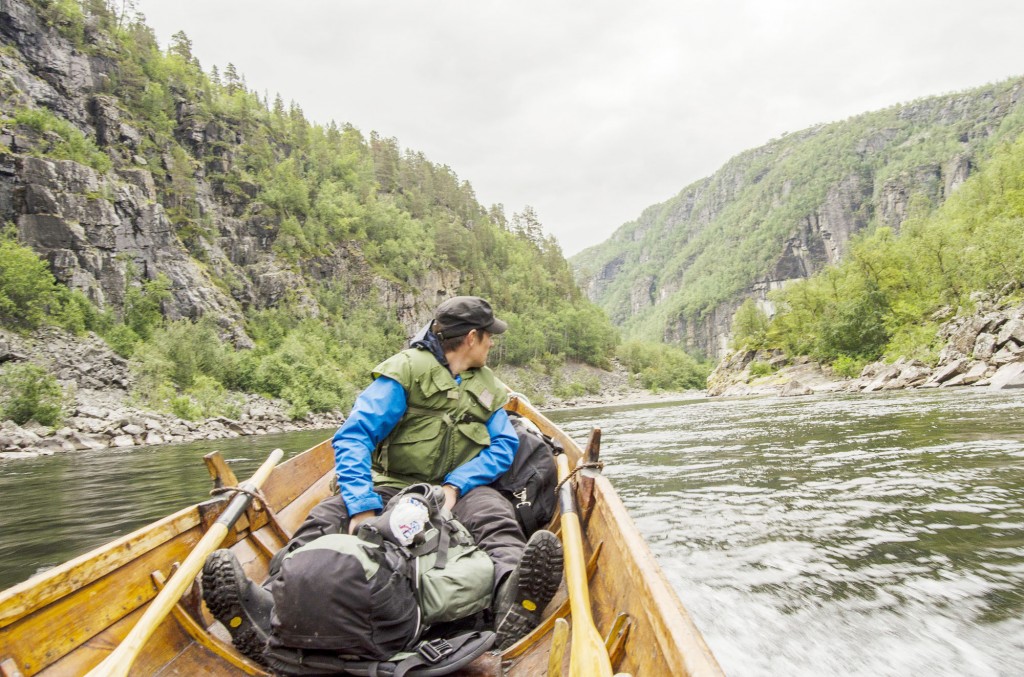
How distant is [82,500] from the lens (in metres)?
8.52

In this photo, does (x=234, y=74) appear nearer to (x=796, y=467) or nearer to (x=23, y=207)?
(x=23, y=207)

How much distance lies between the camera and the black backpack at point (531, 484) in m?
3.45

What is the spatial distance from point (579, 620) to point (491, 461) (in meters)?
1.27

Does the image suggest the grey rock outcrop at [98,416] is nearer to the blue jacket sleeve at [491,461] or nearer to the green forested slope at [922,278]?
the blue jacket sleeve at [491,461]

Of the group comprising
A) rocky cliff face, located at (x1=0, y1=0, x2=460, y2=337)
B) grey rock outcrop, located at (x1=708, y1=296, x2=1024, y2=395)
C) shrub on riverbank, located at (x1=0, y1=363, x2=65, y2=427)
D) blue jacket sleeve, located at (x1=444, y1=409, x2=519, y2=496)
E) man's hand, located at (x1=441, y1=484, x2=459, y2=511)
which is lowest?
grey rock outcrop, located at (x1=708, y1=296, x2=1024, y2=395)

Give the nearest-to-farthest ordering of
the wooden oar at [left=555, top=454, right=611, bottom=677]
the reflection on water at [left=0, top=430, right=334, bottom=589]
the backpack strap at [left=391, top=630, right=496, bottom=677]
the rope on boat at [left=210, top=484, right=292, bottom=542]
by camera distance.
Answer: the wooden oar at [left=555, top=454, right=611, bottom=677], the backpack strap at [left=391, top=630, right=496, bottom=677], the rope on boat at [left=210, top=484, right=292, bottom=542], the reflection on water at [left=0, top=430, right=334, bottom=589]

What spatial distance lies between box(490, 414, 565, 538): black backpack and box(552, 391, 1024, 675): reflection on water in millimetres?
1277

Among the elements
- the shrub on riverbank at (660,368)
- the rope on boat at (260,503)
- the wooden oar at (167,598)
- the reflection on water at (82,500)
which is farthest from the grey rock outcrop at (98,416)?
the shrub on riverbank at (660,368)

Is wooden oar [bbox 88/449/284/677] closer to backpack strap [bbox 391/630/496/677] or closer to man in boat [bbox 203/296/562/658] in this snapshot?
man in boat [bbox 203/296/562/658]

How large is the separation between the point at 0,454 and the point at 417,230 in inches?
2439

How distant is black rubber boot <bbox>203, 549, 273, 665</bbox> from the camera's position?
2.18 metres

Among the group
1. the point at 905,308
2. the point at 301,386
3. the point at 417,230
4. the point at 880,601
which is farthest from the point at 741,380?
the point at 880,601

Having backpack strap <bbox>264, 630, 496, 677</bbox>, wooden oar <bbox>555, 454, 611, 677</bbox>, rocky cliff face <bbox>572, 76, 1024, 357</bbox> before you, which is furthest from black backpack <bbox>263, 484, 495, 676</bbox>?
rocky cliff face <bbox>572, 76, 1024, 357</bbox>

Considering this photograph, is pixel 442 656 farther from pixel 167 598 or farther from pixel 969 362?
pixel 969 362
